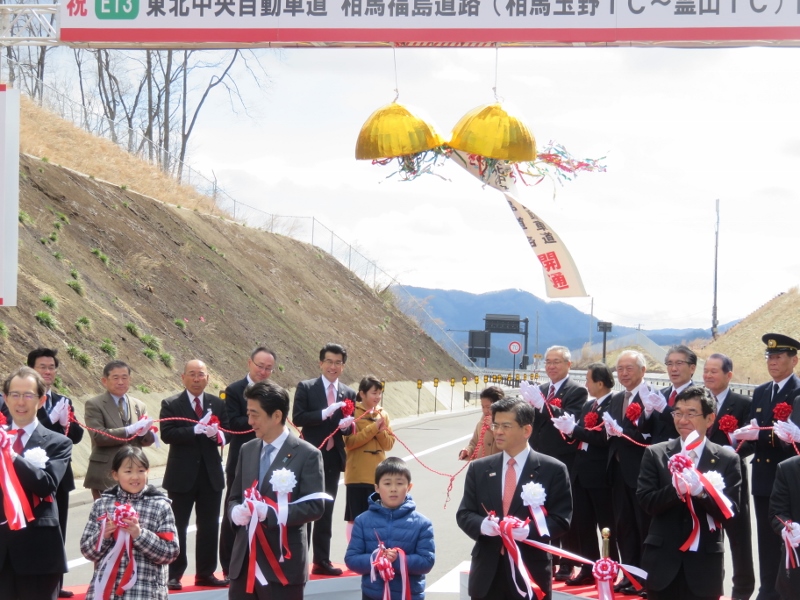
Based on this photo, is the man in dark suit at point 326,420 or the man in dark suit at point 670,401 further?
the man in dark suit at point 326,420

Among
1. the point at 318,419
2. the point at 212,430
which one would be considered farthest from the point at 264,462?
the point at 318,419

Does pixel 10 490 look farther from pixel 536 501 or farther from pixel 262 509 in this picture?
pixel 536 501

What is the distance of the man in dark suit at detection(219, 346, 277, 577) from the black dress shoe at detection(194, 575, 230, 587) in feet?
0.27

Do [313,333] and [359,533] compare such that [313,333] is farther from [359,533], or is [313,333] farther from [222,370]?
[359,533]

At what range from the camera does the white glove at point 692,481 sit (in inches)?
249

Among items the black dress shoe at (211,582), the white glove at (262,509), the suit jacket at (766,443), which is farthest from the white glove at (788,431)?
the black dress shoe at (211,582)

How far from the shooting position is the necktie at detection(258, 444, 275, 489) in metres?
6.25

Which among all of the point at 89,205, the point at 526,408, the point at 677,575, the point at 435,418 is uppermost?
the point at 89,205

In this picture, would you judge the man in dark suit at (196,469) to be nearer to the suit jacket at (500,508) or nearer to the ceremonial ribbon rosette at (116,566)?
the ceremonial ribbon rosette at (116,566)

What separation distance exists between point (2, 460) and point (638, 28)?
6164 millimetres

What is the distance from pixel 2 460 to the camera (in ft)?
20.5

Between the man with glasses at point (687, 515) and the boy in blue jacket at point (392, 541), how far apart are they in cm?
146

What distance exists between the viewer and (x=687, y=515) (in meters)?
6.69

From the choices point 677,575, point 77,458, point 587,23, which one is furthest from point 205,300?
point 677,575
